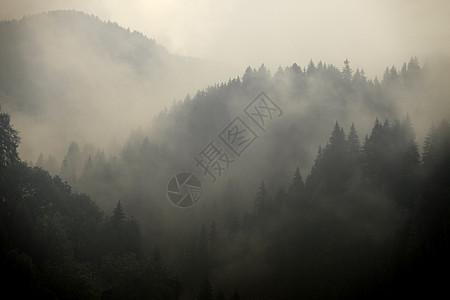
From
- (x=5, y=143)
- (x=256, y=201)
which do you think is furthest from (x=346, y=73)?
(x=5, y=143)

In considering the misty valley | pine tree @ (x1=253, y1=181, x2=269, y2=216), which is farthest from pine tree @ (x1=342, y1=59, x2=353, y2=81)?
pine tree @ (x1=253, y1=181, x2=269, y2=216)

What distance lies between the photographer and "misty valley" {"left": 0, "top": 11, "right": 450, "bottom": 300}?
47.8 metres

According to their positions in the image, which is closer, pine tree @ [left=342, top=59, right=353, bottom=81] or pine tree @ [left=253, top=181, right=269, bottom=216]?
pine tree @ [left=253, top=181, right=269, bottom=216]

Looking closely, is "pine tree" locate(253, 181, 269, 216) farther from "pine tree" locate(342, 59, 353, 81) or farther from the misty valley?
"pine tree" locate(342, 59, 353, 81)

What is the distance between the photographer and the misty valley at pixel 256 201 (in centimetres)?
4778

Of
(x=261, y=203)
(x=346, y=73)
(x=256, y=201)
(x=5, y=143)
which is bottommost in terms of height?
(x=5, y=143)

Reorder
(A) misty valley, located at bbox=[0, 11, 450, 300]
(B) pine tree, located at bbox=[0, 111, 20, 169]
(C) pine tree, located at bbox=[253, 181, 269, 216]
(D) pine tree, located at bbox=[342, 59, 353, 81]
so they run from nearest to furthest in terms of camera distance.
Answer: (B) pine tree, located at bbox=[0, 111, 20, 169] → (A) misty valley, located at bbox=[0, 11, 450, 300] → (C) pine tree, located at bbox=[253, 181, 269, 216] → (D) pine tree, located at bbox=[342, 59, 353, 81]

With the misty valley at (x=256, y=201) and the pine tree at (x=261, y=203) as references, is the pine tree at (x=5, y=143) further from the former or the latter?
the pine tree at (x=261, y=203)

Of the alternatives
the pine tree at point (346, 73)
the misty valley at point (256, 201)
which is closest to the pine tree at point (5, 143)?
the misty valley at point (256, 201)

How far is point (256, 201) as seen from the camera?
101500 mm

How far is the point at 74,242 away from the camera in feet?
175

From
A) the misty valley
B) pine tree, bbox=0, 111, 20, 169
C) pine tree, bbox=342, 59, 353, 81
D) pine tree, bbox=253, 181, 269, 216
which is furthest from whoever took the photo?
pine tree, bbox=342, 59, 353, 81

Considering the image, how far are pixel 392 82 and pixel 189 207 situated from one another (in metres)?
78.1

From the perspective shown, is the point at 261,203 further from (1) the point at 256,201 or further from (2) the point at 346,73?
(2) the point at 346,73
